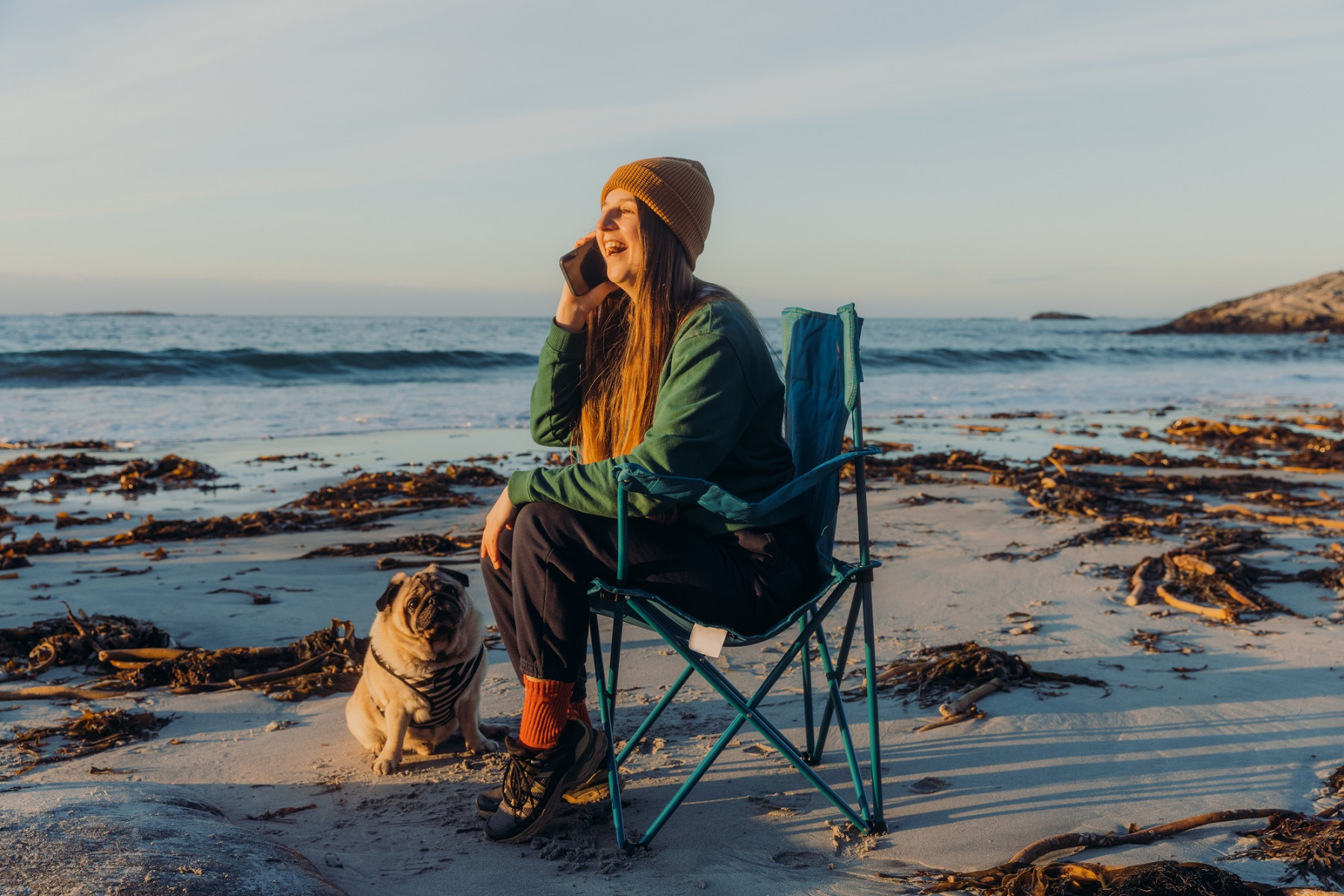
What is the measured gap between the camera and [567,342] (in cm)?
298

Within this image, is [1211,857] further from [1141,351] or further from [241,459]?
[1141,351]

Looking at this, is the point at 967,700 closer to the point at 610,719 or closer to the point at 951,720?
the point at 951,720

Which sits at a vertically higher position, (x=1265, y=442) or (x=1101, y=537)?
(x=1265, y=442)

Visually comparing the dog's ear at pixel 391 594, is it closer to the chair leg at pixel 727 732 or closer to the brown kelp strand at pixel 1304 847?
the chair leg at pixel 727 732

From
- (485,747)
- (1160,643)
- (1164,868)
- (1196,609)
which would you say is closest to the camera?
(1164,868)

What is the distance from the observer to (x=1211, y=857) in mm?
2283

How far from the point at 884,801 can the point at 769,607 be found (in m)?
0.75

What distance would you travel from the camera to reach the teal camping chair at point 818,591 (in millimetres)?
2361

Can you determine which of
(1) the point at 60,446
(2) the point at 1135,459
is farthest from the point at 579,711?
(1) the point at 60,446

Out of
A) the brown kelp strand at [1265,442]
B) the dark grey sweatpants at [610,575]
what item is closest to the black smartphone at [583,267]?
the dark grey sweatpants at [610,575]

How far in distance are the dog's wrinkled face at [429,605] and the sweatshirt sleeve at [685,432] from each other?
28.9 inches

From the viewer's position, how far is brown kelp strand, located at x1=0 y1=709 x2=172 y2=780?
310 centimetres

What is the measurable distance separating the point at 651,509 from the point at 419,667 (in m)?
1.16

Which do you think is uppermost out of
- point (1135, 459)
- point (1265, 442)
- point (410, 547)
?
point (1265, 442)
